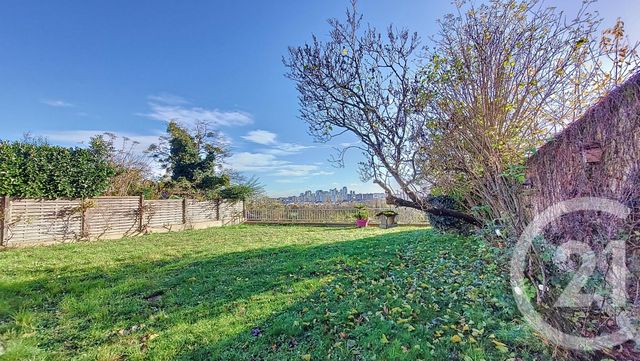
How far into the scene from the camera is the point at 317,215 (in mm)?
16109

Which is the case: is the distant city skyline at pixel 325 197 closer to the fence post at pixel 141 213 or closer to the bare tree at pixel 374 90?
the fence post at pixel 141 213

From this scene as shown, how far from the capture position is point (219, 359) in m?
2.25

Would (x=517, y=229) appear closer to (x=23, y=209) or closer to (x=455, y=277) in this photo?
(x=455, y=277)

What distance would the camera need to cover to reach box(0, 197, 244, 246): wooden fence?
804cm

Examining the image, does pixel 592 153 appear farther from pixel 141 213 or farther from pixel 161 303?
pixel 141 213

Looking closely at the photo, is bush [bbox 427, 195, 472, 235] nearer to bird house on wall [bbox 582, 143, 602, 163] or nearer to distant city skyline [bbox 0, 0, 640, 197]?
distant city skyline [bbox 0, 0, 640, 197]

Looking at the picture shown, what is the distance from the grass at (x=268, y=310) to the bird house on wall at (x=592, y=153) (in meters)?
1.21

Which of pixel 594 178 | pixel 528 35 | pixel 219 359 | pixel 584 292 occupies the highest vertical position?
pixel 528 35

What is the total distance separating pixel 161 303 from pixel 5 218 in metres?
8.05

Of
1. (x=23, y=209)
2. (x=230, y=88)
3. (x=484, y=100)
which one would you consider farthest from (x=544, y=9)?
(x=23, y=209)

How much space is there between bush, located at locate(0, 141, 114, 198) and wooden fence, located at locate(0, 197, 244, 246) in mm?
286

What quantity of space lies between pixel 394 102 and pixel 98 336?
517cm

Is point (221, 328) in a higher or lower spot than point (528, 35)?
lower

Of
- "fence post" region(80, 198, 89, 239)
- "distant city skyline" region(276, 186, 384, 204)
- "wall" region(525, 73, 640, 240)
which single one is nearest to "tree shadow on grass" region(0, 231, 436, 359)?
"wall" region(525, 73, 640, 240)
